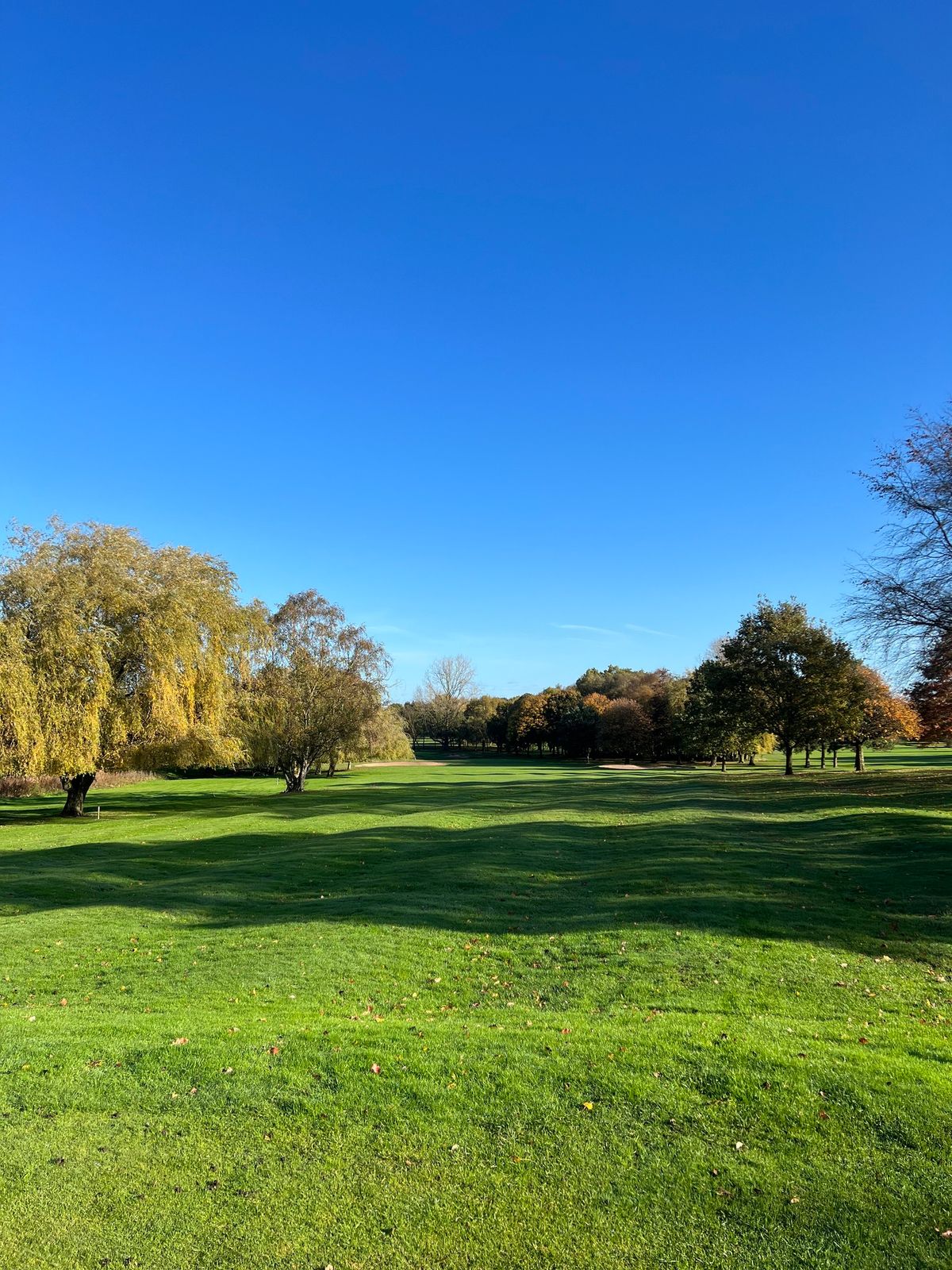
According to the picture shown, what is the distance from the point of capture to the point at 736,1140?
514cm

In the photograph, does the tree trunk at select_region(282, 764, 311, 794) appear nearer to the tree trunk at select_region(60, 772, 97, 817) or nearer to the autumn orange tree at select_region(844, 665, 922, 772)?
the tree trunk at select_region(60, 772, 97, 817)

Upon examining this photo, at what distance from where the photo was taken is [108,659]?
29.6m

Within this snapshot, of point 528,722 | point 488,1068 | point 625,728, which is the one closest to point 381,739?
point 488,1068

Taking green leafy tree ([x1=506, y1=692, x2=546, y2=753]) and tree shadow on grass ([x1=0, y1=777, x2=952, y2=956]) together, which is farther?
green leafy tree ([x1=506, y1=692, x2=546, y2=753])

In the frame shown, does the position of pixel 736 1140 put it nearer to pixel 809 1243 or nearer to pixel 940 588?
pixel 809 1243

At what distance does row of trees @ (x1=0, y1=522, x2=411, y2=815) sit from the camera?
27.5 meters

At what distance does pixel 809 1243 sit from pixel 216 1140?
397cm

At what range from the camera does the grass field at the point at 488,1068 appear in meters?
4.32

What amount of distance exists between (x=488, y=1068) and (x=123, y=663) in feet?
93.2

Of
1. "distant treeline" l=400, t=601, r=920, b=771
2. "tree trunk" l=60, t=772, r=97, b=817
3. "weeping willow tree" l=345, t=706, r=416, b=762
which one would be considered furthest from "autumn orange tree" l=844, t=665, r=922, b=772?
→ "tree trunk" l=60, t=772, r=97, b=817

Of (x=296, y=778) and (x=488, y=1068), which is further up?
(x=488, y=1068)

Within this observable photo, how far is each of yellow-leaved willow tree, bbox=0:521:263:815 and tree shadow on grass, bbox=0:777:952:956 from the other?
211 inches

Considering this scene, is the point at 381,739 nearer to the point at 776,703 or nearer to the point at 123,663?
the point at 123,663

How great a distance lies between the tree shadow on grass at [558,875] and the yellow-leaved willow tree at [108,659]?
5.37m
